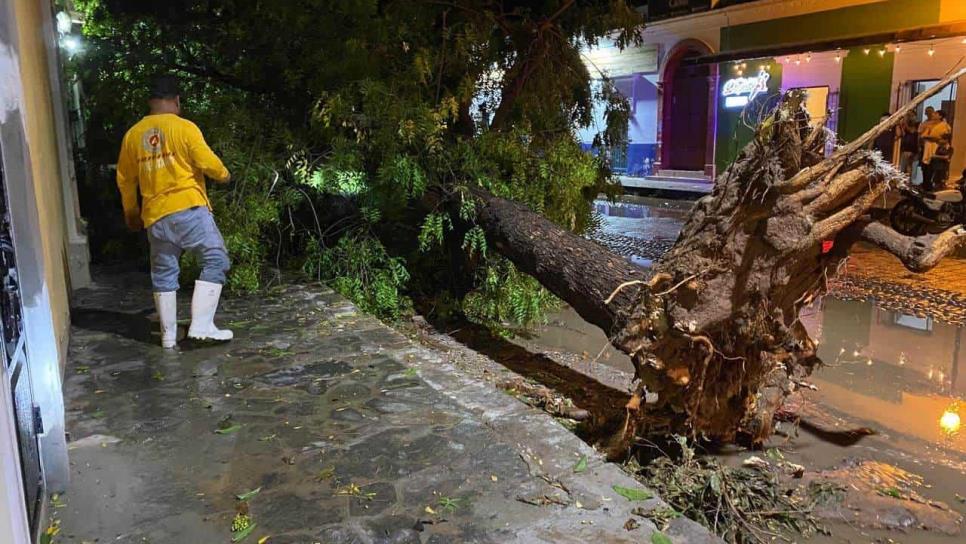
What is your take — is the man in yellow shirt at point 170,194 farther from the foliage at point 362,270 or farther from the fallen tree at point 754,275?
the fallen tree at point 754,275

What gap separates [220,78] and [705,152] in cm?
1680

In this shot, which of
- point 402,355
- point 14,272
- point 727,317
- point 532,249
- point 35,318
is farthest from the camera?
point 532,249

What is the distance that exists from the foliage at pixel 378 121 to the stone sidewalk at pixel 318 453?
7.31 feet

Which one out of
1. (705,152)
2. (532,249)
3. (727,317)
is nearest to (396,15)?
(532,249)

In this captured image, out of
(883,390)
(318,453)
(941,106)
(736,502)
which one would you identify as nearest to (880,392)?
(883,390)

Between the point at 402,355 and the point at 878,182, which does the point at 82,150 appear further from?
the point at 878,182

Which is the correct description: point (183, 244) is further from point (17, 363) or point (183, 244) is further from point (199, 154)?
point (17, 363)

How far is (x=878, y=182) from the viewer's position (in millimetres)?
3887

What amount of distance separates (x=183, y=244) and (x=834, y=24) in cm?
1786

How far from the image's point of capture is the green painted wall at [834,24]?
1647 centimetres

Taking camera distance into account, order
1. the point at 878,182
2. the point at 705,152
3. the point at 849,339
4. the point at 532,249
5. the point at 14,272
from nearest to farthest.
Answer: the point at 14,272
the point at 878,182
the point at 532,249
the point at 849,339
the point at 705,152

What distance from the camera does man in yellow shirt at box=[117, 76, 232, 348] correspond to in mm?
4969

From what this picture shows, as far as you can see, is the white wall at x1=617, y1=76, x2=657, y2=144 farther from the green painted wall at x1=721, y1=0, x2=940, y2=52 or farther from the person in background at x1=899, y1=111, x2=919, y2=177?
the person in background at x1=899, y1=111, x2=919, y2=177

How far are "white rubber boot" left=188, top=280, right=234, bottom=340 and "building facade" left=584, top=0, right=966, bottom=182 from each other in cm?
1016
